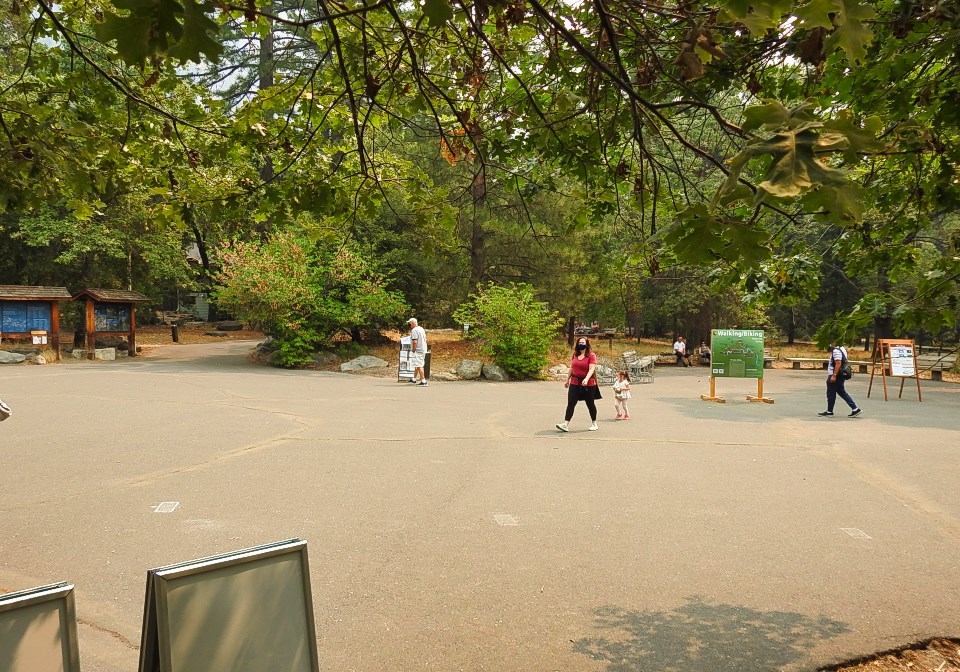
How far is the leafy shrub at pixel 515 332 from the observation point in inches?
811

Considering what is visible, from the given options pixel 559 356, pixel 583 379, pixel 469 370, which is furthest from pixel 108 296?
pixel 583 379

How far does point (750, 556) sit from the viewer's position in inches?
204

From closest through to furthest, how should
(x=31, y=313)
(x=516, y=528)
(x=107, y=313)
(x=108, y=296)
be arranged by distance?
1. (x=516, y=528)
2. (x=31, y=313)
3. (x=108, y=296)
4. (x=107, y=313)

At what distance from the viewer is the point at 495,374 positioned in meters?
20.3

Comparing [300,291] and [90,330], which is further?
[90,330]

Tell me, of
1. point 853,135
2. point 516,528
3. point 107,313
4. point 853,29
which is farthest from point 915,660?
point 107,313

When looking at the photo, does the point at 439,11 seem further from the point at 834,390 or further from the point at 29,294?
the point at 29,294

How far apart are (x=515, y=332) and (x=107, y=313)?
15067mm

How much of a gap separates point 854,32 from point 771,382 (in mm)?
22268

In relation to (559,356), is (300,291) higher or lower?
higher

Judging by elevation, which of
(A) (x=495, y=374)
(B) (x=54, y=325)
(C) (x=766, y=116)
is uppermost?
(C) (x=766, y=116)

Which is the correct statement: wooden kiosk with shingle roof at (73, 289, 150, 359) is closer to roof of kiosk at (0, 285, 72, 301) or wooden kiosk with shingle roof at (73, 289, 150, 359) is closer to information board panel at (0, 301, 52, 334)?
roof of kiosk at (0, 285, 72, 301)

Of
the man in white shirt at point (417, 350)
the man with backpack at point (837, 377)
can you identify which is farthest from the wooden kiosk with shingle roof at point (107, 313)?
the man with backpack at point (837, 377)

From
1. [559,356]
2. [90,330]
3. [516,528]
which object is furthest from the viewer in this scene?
[559,356]
